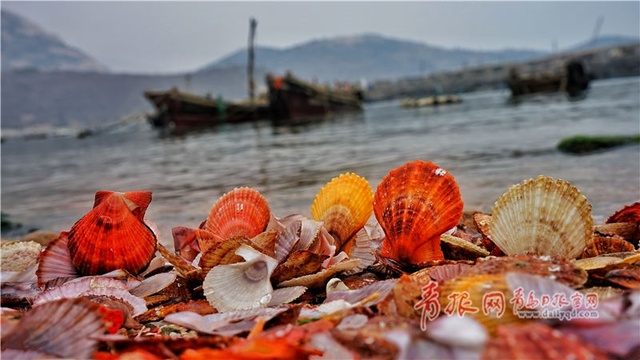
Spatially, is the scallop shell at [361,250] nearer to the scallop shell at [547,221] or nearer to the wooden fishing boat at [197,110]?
the scallop shell at [547,221]

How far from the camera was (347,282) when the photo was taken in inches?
118

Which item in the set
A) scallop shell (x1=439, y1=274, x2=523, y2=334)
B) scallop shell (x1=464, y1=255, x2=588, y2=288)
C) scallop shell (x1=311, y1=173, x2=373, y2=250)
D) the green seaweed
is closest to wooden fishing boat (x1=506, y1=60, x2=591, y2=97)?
the green seaweed

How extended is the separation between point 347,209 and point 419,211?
0.58 meters

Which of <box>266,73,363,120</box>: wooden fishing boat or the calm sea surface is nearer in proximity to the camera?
the calm sea surface

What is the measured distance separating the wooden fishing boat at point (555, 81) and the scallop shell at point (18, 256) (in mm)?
59028

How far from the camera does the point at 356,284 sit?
2.95m

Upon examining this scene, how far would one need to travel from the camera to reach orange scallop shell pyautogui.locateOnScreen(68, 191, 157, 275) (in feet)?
10.1

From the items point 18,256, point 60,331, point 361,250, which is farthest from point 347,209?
point 18,256

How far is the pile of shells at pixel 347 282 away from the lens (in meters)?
1.58

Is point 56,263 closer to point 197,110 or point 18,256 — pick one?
point 18,256

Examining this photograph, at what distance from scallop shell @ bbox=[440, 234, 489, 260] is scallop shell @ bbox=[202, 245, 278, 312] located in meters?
1.02

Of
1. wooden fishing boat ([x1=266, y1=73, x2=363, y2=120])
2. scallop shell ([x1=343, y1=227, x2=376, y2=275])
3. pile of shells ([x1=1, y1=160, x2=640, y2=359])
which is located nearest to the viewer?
pile of shells ([x1=1, y1=160, x2=640, y2=359])

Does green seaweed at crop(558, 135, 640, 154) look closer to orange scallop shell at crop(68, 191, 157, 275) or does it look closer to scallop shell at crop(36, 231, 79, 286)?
orange scallop shell at crop(68, 191, 157, 275)

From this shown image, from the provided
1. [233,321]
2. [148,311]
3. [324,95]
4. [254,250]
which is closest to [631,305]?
[233,321]
